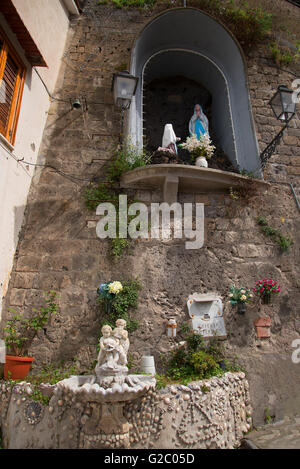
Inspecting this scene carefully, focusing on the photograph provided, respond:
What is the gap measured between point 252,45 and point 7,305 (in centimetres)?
723

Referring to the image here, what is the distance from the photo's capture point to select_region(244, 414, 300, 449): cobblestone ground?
11.6 feet

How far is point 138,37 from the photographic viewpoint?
21.0ft

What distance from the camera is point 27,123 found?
5250mm

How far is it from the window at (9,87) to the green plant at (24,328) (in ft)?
8.22

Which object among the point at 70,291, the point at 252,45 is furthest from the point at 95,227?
the point at 252,45

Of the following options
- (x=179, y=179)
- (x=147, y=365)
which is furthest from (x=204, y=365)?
(x=179, y=179)

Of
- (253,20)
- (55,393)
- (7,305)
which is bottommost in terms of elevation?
(55,393)

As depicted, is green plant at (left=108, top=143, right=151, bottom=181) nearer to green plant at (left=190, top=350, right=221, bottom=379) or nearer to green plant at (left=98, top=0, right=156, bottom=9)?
green plant at (left=190, top=350, right=221, bottom=379)

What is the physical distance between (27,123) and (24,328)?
127 inches

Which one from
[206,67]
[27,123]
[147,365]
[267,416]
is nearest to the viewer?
[147,365]

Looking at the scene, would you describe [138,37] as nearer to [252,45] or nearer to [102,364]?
[252,45]

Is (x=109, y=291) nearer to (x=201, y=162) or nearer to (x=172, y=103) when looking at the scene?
(x=201, y=162)

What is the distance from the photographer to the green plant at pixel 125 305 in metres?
4.52

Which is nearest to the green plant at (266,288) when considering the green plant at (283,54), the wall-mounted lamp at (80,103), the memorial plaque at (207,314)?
the memorial plaque at (207,314)
